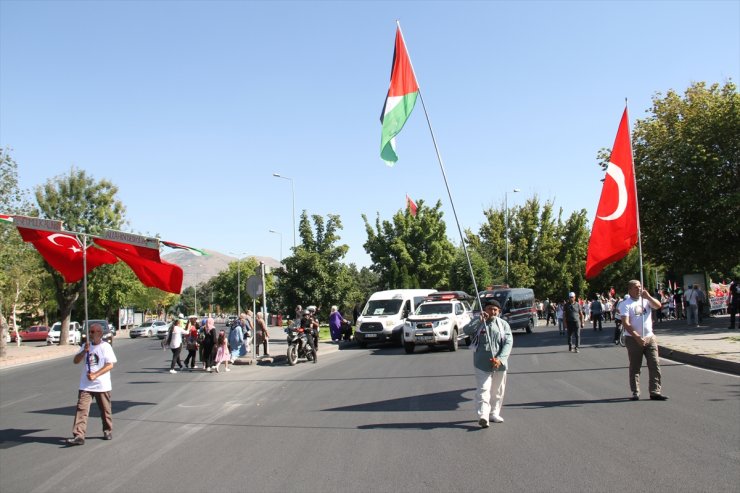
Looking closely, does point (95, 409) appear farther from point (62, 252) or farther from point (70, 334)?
point (70, 334)

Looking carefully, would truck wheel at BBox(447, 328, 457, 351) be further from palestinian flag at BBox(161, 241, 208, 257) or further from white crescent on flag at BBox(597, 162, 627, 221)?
palestinian flag at BBox(161, 241, 208, 257)

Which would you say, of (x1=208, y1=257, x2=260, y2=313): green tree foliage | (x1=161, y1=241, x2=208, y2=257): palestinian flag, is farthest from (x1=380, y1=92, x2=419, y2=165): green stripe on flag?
(x1=208, y1=257, x2=260, y2=313): green tree foliage

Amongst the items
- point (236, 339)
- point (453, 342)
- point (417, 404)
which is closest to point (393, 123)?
point (417, 404)

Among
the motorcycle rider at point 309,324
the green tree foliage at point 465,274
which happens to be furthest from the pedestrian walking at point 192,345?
the green tree foliage at point 465,274

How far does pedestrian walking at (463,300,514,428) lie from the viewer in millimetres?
8508

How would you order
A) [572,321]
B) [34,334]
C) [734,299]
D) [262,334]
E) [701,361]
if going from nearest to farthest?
[701,361] < [572,321] < [262,334] < [734,299] < [34,334]

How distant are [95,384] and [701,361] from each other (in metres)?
13.1

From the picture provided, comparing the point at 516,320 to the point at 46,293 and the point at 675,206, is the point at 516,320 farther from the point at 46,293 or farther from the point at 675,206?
the point at 46,293

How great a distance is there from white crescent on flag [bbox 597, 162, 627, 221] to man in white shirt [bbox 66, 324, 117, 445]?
848 cm

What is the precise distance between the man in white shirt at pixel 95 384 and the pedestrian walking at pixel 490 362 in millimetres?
4995

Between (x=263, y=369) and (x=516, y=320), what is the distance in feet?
52.5

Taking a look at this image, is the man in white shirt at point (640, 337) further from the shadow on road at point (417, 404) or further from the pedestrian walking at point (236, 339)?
the pedestrian walking at point (236, 339)

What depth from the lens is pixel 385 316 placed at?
27.3 m

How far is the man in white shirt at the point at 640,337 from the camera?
9.97 m
